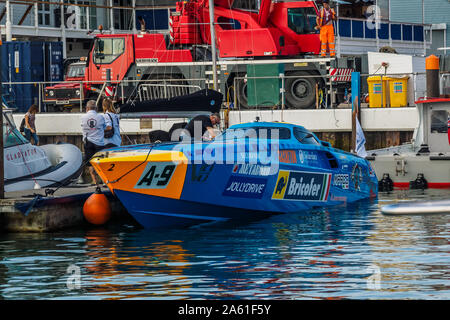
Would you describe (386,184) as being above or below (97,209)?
below

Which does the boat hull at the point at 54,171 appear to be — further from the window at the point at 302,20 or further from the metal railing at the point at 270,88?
the window at the point at 302,20

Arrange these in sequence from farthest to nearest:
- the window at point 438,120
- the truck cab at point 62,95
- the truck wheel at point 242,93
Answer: the truck cab at point 62,95 < the truck wheel at point 242,93 < the window at point 438,120

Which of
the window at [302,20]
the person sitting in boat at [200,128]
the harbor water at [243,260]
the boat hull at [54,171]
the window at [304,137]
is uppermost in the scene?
the window at [302,20]

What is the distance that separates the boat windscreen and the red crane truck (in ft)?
29.9

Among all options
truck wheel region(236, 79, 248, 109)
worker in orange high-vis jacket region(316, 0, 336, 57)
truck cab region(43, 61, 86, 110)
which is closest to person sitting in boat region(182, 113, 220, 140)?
truck wheel region(236, 79, 248, 109)

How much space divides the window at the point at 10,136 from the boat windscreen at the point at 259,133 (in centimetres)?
378

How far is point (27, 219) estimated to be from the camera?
600 inches

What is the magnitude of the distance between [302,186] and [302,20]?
1356 centimetres

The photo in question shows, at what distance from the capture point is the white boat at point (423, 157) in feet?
74.2

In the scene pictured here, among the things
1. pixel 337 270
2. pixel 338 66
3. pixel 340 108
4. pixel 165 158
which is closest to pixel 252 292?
pixel 337 270

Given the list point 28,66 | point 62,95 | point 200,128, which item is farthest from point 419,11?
point 200,128

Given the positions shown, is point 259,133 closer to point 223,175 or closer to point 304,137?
point 304,137

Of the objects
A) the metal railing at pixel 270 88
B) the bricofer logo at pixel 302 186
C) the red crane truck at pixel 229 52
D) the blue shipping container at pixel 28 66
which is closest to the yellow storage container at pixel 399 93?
the metal railing at pixel 270 88

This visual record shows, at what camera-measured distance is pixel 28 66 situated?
3762cm
